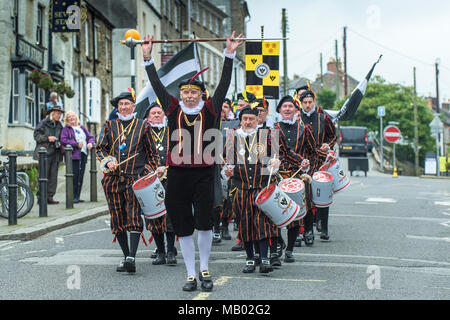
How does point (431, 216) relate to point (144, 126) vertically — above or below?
below

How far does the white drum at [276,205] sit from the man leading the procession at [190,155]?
0.75 meters

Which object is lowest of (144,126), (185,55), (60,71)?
(144,126)

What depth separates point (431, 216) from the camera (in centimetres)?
1366

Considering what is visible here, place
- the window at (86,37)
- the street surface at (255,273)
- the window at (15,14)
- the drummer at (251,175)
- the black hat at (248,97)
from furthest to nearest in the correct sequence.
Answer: the window at (86,37) → the window at (15,14) → the black hat at (248,97) → the drummer at (251,175) → the street surface at (255,273)

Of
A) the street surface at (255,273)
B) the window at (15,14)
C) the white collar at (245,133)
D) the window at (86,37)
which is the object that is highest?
the window at (86,37)

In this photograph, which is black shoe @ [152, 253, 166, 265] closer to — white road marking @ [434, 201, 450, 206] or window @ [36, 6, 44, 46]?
white road marking @ [434, 201, 450, 206]

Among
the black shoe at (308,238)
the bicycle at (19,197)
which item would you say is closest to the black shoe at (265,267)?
the black shoe at (308,238)

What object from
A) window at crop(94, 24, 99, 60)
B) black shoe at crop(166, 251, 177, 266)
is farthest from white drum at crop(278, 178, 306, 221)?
window at crop(94, 24, 99, 60)

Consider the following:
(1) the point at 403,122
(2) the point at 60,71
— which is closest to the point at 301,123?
(2) the point at 60,71

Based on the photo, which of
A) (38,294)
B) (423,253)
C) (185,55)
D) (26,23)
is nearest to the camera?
(38,294)

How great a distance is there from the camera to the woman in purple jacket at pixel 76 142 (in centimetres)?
1466

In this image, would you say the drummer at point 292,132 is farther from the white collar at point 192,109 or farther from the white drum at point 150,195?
the white collar at point 192,109

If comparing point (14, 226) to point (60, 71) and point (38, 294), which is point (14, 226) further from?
point (60, 71)
